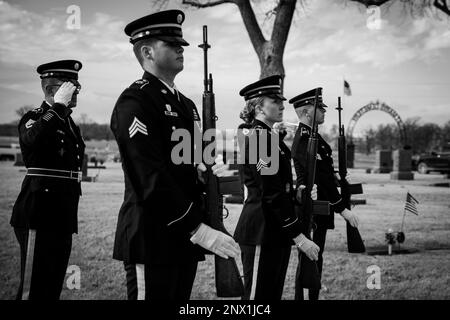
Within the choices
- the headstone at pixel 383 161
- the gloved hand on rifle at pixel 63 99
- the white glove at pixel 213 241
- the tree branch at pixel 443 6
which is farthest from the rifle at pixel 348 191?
the headstone at pixel 383 161

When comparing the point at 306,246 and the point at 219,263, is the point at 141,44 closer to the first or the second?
the point at 219,263

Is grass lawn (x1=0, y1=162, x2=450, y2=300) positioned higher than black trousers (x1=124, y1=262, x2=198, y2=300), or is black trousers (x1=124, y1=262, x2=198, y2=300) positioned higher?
black trousers (x1=124, y1=262, x2=198, y2=300)

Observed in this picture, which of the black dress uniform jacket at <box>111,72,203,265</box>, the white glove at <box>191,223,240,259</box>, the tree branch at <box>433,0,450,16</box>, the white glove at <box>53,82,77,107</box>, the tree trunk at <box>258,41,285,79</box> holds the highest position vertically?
the tree branch at <box>433,0,450,16</box>

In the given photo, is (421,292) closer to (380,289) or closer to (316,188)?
(380,289)

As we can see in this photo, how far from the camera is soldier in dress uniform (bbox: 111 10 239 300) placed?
238 centimetres

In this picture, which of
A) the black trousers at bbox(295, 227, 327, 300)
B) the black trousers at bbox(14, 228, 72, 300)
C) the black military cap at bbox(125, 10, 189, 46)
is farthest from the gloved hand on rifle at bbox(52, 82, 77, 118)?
the black trousers at bbox(295, 227, 327, 300)

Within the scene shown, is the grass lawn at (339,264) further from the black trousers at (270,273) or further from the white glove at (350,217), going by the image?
the black trousers at (270,273)

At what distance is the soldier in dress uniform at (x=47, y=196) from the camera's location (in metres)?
3.46

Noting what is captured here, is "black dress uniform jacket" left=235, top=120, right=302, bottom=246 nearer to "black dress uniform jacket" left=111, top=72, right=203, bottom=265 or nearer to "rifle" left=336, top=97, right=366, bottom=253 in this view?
"black dress uniform jacket" left=111, top=72, right=203, bottom=265

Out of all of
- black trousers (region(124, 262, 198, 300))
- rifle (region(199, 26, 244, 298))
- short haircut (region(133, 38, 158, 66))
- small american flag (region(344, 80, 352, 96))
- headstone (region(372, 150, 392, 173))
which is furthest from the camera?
headstone (region(372, 150, 392, 173))

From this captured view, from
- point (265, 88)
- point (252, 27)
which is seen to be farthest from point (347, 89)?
point (265, 88)

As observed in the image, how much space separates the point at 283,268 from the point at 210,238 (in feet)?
5.02

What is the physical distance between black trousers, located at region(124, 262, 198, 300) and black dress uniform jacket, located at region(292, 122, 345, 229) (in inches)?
86.5

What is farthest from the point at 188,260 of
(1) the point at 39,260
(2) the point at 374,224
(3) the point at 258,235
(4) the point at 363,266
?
(2) the point at 374,224
